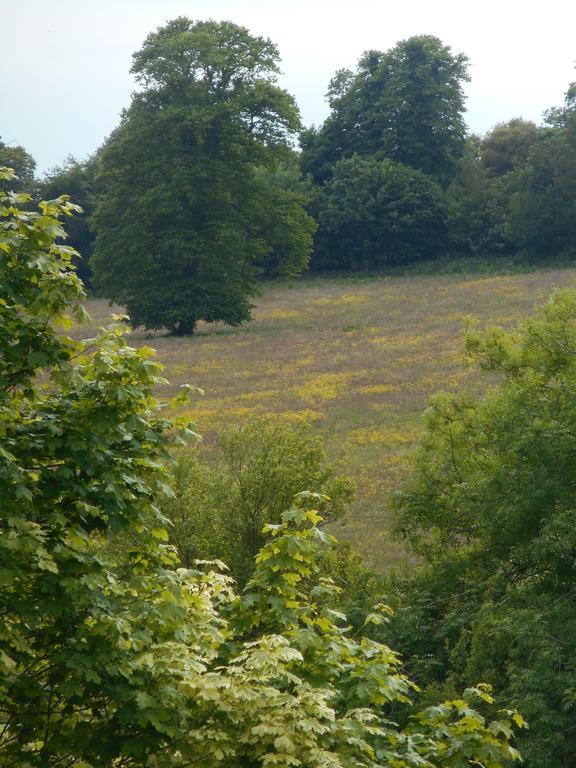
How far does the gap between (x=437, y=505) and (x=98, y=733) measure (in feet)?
35.5

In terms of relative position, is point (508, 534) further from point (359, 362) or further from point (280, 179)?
point (280, 179)

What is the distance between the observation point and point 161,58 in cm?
5566

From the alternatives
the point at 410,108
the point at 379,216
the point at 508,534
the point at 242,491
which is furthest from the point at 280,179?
the point at 508,534

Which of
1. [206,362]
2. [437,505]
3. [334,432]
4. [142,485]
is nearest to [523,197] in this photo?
[206,362]

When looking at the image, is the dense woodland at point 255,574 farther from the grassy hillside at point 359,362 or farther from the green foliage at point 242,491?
the grassy hillside at point 359,362

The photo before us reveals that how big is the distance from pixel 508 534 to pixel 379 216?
197ft

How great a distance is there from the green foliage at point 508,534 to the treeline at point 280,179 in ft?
113

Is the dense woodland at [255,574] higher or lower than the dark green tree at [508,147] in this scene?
lower

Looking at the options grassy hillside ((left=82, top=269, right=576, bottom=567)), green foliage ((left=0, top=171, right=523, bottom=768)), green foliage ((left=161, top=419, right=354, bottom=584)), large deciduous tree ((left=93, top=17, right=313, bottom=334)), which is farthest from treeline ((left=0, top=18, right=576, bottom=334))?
green foliage ((left=0, top=171, right=523, bottom=768))

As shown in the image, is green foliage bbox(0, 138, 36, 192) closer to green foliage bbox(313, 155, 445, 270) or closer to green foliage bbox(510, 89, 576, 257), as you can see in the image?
green foliage bbox(313, 155, 445, 270)

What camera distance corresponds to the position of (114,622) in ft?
28.3

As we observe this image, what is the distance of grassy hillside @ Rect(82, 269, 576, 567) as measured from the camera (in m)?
30.1

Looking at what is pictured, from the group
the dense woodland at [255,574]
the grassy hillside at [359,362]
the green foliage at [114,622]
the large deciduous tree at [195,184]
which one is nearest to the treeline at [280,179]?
the large deciduous tree at [195,184]

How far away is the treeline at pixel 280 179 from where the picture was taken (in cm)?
5466
